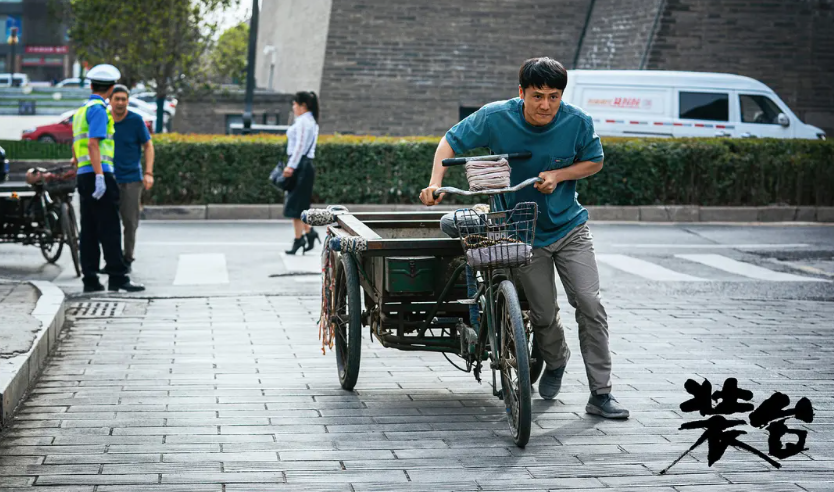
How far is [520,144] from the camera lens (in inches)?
228

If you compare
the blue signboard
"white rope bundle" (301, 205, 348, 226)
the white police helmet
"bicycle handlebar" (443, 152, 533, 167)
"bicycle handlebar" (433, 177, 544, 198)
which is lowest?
"white rope bundle" (301, 205, 348, 226)

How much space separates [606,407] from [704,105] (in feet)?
55.1

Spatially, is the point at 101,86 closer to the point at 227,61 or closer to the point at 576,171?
the point at 576,171

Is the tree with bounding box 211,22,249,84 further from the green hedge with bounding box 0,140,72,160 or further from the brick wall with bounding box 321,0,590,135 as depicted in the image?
the green hedge with bounding box 0,140,72,160

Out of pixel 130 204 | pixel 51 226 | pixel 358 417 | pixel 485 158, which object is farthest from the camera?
pixel 51 226

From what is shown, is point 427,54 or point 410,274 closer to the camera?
point 410,274

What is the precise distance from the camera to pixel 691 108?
21.7 m

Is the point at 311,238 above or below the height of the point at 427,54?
below

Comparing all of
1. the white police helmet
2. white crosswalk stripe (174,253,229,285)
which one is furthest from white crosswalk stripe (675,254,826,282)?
the white police helmet

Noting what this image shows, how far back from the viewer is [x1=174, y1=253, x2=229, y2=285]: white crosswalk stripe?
1103 centimetres

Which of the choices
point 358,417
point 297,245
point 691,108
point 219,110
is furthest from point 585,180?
point 219,110

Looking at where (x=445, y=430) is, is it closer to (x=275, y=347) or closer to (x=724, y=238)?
(x=275, y=347)

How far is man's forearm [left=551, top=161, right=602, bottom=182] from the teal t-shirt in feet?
0.14

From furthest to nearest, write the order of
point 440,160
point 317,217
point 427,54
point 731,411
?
1. point 427,54
2. point 317,217
3. point 440,160
4. point 731,411
